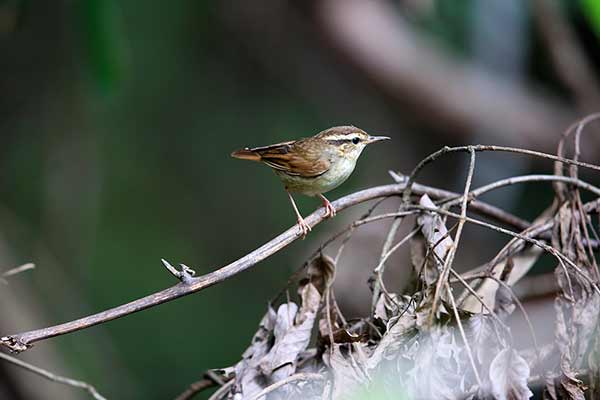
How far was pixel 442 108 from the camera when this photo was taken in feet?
21.5

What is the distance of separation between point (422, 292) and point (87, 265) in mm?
5380

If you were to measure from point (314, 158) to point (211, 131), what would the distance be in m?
4.73

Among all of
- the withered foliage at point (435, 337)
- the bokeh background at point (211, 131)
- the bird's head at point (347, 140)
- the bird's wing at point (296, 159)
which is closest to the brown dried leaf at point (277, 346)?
the withered foliage at point (435, 337)

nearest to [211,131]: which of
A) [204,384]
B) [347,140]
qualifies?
[347,140]

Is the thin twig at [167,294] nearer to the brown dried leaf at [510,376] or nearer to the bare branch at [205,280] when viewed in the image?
the bare branch at [205,280]

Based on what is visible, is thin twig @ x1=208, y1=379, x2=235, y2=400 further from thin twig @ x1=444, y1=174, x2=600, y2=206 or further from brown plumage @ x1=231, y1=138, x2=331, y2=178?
brown plumage @ x1=231, y1=138, x2=331, y2=178

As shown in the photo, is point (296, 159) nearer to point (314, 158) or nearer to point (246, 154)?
point (314, 158)

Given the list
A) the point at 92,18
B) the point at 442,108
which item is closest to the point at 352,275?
the point at 442,108

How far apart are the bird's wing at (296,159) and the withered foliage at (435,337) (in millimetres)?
1039

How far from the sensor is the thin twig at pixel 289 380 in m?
1.90

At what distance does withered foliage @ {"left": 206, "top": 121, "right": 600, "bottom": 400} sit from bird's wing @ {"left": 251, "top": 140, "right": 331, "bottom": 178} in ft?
3.41

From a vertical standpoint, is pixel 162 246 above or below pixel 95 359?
above

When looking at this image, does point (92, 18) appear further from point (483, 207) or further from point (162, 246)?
point (162, 246)

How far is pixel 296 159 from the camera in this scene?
3475 millimetres
